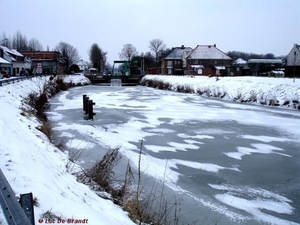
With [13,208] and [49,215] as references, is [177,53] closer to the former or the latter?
[49,215]

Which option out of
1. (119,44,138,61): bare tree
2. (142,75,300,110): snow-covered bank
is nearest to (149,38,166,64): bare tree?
(119,44,138,61): bare tree

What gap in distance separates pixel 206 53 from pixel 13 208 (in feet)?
272

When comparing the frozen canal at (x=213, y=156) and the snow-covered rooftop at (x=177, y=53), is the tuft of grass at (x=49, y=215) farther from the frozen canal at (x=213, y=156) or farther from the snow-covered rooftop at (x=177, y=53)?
the snow-covered rooftop at (x=177, y=53)

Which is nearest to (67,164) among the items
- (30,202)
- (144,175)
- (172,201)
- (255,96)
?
(144,175)

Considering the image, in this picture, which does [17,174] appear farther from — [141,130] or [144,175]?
[141,130]

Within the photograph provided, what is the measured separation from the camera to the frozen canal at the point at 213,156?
233 inches

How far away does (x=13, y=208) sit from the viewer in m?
2.21

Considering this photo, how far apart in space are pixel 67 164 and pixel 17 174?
2.56 m

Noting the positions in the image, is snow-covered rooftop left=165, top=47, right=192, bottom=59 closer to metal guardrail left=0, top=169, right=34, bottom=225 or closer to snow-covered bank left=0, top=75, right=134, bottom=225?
snow-covered bank left=0, top=75, right=134, bottom=225

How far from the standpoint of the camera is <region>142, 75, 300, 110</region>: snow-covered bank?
22.4 m

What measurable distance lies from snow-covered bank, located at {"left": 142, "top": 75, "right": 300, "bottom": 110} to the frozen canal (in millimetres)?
6635

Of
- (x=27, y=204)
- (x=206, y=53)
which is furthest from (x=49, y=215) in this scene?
(x=206, y=53)

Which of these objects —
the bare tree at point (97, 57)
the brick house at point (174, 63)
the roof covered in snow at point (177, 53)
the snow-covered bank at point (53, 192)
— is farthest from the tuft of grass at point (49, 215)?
the bare tree at point (97, 57)

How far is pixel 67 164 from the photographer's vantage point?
22.1ft
